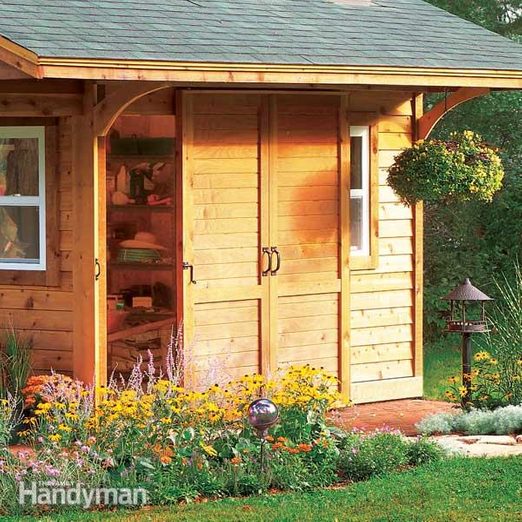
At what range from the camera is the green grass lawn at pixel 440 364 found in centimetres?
1250

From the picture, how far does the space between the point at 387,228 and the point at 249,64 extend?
2.72 m

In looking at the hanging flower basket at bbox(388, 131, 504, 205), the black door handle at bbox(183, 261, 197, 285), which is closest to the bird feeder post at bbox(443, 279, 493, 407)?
the hanging flower basket at bbox(388, 131, 504, 205)

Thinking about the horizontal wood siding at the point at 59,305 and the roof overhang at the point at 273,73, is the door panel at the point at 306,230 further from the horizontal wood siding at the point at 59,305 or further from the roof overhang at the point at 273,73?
the horizontal wood siding at the point at 59,305

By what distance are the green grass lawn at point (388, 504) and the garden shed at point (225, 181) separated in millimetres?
1521

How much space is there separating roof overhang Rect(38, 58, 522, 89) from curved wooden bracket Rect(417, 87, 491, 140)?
0.32 metres

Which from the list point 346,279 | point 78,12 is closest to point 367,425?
point 346,279

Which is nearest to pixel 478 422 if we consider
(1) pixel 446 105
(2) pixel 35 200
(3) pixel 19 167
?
(1) pixel 446 105

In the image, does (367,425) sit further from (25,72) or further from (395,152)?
(25,72)

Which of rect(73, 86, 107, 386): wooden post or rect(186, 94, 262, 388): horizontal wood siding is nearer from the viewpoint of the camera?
rect(73, 86, 107, 386): wooden post

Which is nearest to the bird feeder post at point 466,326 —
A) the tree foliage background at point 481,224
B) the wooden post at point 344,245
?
the wooden post at point 344,245

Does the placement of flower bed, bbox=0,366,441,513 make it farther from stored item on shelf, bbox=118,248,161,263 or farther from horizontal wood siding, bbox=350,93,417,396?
horizontal wood siding, bbox=350,93,417,396

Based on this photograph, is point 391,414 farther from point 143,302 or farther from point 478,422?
point 143,302

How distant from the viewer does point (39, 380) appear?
9117 mm

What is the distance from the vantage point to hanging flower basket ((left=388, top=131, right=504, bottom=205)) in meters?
10.2
